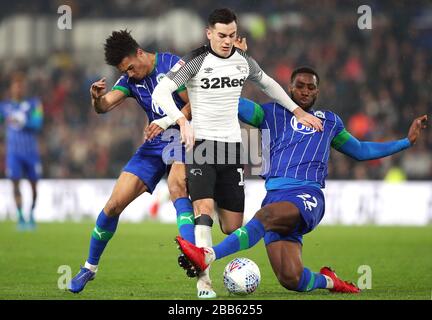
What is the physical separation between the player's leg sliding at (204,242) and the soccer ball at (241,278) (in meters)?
0.17

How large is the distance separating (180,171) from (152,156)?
1.91ft

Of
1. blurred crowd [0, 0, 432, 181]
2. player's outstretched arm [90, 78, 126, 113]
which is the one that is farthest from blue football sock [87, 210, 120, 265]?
blurred crowd [0, 0, 432, 181]

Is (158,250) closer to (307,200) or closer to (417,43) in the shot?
(307,200)

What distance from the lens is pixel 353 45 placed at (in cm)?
2092

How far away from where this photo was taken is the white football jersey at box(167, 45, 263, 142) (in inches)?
286

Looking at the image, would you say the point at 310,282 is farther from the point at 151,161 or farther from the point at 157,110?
the point at 157,110

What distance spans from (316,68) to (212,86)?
1345cm

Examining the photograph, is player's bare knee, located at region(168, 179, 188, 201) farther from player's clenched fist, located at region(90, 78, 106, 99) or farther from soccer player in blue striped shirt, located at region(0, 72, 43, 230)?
soccer player in blue striped shirt, located at region(0, 72, 43, 230)

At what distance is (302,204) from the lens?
7.29 meters

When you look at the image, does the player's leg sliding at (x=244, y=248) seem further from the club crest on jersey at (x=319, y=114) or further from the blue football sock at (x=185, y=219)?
the club crest on jersey at (x=319, y=114)

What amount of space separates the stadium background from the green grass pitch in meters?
0.56

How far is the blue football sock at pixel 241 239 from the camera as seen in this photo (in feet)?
21.9

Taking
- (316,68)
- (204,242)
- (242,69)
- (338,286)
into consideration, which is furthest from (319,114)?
(316,68)
